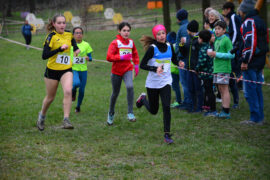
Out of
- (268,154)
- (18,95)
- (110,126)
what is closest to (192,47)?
(110,126)

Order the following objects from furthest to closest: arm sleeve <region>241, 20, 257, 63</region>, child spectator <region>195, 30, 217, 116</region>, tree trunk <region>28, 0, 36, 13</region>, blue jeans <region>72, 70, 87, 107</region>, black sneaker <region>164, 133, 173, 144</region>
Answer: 1. tree trunk <region>28, 0, 36, 13</region>
2. blue jeans <region>72, 70, 87, 107</region>
3. child spectator <region>195, 30, 217, 116</region>
4. arm sleeve <region>241, 20, 257, 63</region>
5. black sneaker <region>164, 133, 173, 144</region>

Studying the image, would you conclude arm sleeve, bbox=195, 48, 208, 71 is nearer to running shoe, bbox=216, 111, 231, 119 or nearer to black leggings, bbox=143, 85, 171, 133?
running shoe, bbox=216, 111, 231, 119

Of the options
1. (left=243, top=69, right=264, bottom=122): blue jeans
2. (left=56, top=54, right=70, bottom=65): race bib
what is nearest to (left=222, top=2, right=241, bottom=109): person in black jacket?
(left=243, top=69, right=264, bottom=122): blue jeans

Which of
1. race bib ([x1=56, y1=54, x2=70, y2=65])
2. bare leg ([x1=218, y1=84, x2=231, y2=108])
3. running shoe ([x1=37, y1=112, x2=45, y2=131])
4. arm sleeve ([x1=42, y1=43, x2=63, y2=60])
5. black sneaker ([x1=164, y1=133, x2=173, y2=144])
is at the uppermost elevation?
arm sleeve ([x1=42, y1=43, x2=63, y2=60])

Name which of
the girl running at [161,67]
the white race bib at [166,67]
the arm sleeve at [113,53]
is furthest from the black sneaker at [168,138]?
the arm sleeve at [113,53]

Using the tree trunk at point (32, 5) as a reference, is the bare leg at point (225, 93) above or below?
below

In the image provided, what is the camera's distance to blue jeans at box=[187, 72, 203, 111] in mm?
8303

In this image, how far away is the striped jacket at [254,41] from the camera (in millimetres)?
6871

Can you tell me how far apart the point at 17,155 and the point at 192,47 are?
4.74 m

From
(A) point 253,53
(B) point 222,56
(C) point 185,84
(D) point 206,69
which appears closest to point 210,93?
(D) point 206,69

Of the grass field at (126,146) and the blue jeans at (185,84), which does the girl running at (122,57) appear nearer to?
the grass field at (126,146)

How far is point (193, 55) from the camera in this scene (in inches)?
326

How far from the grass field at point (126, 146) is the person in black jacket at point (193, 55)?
1.86ft

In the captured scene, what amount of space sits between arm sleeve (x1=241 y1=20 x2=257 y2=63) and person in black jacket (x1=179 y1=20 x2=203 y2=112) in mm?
1391
